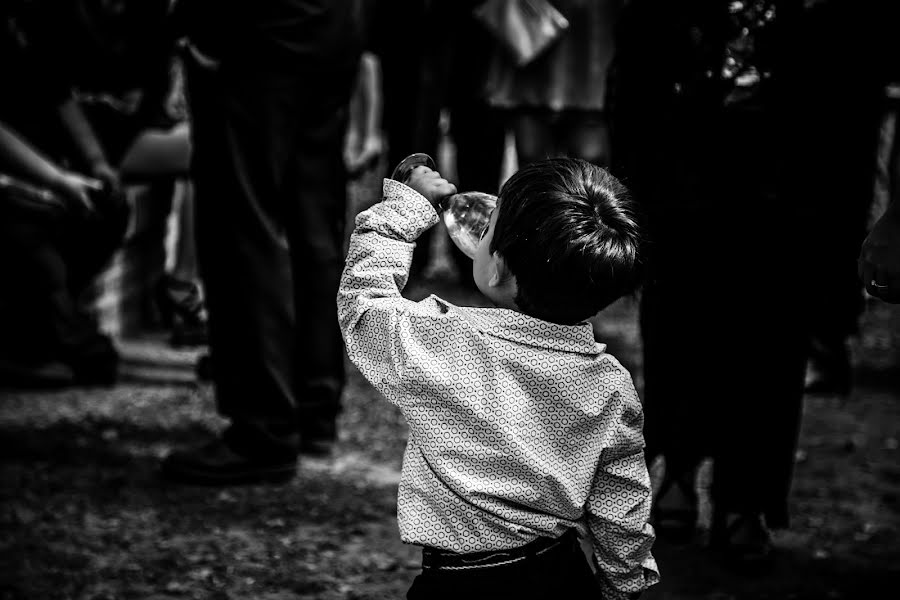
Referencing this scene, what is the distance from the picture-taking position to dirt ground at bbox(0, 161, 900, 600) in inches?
117

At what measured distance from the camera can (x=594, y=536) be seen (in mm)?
1957

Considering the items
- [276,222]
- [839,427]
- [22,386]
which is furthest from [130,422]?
[839,427]

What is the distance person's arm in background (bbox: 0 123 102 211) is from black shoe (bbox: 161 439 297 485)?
1277 mm

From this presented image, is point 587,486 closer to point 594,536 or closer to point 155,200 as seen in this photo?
point 594,536

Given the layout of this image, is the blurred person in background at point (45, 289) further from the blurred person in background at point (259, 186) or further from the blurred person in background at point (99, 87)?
the blurred person in background at point (259, 186)

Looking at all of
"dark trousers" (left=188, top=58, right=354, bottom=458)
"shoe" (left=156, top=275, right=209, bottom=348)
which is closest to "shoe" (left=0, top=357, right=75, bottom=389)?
"shoe" (left=156, top=275, right=209, bottom=348)

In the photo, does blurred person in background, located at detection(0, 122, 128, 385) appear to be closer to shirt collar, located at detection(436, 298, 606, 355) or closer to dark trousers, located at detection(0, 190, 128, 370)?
dark trousers, located at detection(0, 190, 128, 370)

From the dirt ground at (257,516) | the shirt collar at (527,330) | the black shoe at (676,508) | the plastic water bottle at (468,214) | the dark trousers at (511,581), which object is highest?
the plastic water bottle at (468,214)

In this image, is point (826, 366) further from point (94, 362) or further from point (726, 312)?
point (94, 362)

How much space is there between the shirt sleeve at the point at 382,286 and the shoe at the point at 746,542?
1.50 m

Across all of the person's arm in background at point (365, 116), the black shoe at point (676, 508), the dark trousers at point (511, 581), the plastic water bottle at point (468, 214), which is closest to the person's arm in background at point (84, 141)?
the person's arm in background at point (365, 116)

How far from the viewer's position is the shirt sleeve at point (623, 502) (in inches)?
73.7

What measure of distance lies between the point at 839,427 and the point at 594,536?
Result: 288 centimetres

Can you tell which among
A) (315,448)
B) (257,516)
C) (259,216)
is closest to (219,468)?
(257,516)
